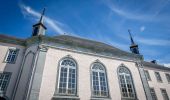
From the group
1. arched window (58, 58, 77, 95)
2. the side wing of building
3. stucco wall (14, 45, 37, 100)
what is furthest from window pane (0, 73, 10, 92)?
the side wing of building

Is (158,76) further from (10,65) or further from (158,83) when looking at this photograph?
(10,65)

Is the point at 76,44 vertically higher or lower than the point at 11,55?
higher

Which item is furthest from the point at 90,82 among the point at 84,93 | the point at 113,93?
the point at 113,93

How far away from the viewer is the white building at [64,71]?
11117 mm

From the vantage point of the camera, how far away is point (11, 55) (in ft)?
43.9

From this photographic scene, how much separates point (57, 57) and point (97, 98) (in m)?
5.25

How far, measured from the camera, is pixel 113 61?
596 inches

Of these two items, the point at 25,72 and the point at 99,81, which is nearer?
the point at 25,72

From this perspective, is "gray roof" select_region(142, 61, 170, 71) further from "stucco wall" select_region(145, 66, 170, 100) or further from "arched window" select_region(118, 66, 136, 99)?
Answer: "arched window" select_region(118, 66, 136, 99)

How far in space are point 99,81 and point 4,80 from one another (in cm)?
868

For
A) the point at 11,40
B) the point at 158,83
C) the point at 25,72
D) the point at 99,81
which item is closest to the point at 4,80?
the point at 25,72

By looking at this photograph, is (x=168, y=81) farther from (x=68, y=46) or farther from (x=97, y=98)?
(x=68, y=46)

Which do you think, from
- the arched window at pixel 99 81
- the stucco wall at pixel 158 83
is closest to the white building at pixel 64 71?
the arched window at pixel 99 81

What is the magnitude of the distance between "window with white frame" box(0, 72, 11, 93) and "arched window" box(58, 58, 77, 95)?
4698mm
